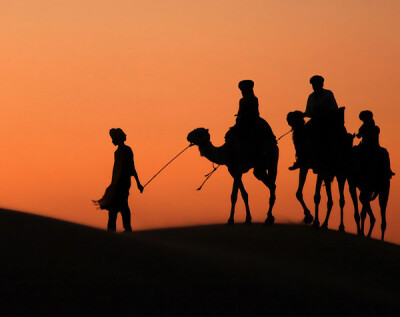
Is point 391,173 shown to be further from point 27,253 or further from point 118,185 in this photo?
point 27,253

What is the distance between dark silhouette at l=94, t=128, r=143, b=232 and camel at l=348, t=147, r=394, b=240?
4.87m

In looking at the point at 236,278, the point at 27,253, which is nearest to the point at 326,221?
the point at 236,278

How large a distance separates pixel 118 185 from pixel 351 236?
15.3 ft

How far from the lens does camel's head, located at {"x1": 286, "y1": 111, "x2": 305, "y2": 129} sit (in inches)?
1102

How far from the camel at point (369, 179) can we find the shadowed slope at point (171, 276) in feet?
13.7

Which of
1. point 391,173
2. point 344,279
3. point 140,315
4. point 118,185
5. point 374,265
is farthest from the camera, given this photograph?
point 391,173

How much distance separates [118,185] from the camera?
2712 cm

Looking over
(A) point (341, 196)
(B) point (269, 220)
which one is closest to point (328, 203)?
(A) point (341, 196)

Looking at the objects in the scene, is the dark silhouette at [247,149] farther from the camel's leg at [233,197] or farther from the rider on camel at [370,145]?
the rider on camel at [370,145]

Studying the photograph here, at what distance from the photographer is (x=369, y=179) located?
30.0 metres

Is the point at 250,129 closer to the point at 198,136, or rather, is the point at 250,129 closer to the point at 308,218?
the point at 198,136

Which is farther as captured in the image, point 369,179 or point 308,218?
point 369,179

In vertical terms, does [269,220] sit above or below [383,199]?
below

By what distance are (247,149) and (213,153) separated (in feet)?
2.78
